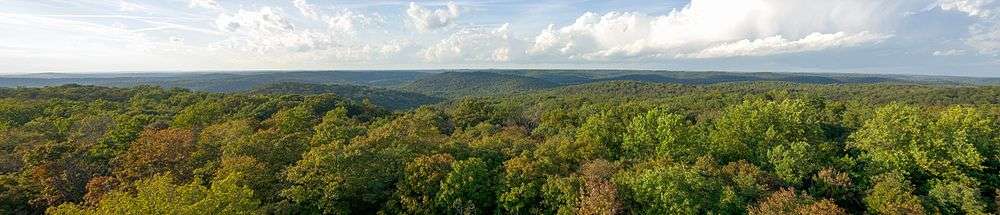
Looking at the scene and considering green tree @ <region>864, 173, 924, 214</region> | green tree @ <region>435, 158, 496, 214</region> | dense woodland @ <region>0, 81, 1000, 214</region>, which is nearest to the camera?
green tree @ <region>864, 173, 924, 214</region>

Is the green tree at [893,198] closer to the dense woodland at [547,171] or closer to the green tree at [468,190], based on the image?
the dense woodland at [547,171]

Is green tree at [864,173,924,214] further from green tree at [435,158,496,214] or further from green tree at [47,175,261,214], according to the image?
green tree at [47,175,261,214]

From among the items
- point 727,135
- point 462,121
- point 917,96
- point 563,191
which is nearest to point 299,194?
point 563,191

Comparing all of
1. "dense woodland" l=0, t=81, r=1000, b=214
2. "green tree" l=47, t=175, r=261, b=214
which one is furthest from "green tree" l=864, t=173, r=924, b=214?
"green tree" l=47, t=175, r=261, b=214

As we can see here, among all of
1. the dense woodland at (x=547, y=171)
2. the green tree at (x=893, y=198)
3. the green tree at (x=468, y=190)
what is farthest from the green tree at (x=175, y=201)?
the green tree at (x=893, y=198)

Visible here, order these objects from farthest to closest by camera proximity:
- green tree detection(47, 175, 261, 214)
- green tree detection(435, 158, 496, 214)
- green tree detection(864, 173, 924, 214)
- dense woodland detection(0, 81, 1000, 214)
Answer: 1. green tree detection(435, 158, 496, 214)
2. dense woodland detection(0, 81, 1000, 214)
3. green tree detection(864, 173, 924, 214)
4. green tree detection(47, 175, 261, 214)

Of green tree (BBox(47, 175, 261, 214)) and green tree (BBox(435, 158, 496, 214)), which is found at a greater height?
green tree (BBox(47, 175, 261, 214))

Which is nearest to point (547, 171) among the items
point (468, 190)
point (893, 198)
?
point (468, 190)

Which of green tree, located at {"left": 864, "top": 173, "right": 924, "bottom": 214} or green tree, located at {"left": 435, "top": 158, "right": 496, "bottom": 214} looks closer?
green tree, located at {"left": 864, "top": 173, "right": 924, "bottom": 214}

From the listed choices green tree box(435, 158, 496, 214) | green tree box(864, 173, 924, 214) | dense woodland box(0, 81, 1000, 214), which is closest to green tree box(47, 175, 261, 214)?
dense woodland box(0, 81, 1000, 214)

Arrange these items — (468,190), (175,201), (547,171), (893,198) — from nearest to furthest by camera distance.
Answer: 1. (175,201)
2. (893,198)
3. (468,190)
4. (547,171)

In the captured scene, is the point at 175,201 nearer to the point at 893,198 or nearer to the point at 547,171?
the point at 547,171

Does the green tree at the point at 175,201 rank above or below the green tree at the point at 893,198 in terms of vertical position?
above
